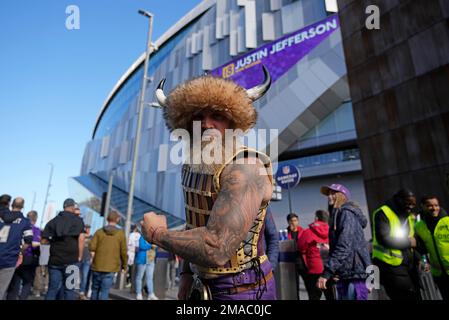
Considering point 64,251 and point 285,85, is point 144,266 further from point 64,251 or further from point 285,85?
point 285,85

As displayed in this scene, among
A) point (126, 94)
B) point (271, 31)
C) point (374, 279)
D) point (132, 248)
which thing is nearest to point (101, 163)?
point (126, 94)

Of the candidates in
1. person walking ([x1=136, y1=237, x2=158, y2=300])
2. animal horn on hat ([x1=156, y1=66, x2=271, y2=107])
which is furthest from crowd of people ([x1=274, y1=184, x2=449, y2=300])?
person walking ([x1=136, y1=237, x2=158, y2=300])

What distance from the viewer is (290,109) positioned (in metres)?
21.8

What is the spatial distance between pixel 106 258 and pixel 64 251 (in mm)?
744

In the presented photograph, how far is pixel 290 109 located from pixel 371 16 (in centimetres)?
1325

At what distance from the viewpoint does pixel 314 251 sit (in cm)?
517

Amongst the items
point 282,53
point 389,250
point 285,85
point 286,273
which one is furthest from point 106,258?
point 282,53

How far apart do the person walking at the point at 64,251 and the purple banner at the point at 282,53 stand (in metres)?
18.0

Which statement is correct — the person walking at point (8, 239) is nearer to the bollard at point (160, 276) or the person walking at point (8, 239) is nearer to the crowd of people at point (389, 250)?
the bollard at point (160, 276)

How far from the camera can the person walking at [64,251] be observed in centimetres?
529

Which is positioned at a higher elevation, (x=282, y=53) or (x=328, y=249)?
(x=282, y=53)

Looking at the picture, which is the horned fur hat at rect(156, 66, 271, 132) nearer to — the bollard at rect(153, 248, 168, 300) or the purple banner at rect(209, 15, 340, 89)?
the bollard at rect(153, 248, 168, 300)

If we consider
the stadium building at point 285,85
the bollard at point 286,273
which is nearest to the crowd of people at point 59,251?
the bollard at point 286,273

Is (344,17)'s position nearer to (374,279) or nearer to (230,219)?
(374,279)
